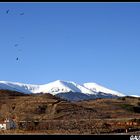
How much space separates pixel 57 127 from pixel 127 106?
8352 centimetres

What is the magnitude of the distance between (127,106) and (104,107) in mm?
10496

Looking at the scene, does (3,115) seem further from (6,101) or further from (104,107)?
(104,107)

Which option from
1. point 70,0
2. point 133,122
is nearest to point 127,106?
point 133,122

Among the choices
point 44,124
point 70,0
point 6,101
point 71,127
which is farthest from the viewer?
point 6,101

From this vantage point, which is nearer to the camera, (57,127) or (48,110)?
(57,127)

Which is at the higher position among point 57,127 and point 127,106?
point 127,106

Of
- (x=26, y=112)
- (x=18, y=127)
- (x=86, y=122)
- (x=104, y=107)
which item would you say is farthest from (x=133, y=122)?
(x=104, y=107)

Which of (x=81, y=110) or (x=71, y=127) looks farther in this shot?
(x=81, y=110)

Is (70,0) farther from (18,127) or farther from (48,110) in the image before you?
(48,110)

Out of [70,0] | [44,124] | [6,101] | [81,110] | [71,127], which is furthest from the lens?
[6,101]

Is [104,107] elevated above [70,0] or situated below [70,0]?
above

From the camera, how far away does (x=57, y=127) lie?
99312 millimetres

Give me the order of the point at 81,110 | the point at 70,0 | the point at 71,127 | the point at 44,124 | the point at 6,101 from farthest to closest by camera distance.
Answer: the point at 6,101 → the point at 81,110 → the point at 44,124 → the point at 71,127 → the point at 70,0

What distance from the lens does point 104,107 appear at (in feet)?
570
